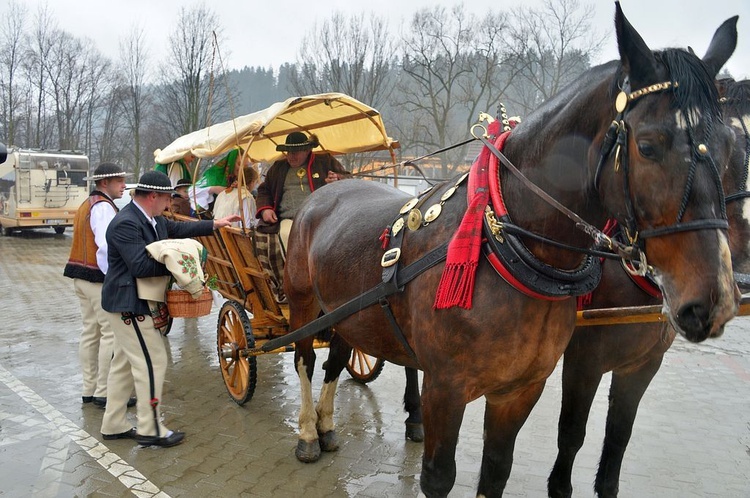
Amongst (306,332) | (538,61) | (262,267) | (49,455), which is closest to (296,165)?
(262,267)

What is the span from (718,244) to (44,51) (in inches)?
1344

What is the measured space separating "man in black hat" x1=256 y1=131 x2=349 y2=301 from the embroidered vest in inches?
51.6

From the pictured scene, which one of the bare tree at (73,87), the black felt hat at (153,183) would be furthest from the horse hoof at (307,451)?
the bare tree at (73,87)

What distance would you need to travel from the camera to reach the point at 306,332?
3.95 m

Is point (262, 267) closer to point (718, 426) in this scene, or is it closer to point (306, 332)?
point (306, 332)

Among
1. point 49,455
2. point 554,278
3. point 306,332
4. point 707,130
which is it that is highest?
point 707,130

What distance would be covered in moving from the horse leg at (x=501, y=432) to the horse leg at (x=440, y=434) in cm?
27

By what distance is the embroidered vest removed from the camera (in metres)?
5.13

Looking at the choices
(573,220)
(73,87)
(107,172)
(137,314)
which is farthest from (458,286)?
(73,87)

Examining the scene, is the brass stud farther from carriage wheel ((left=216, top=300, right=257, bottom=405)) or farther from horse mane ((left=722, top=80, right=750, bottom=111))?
carriage wheel ((left=216, top=300, right=257, bottom=405))

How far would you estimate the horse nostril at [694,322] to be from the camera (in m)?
1.77

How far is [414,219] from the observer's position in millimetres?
2941

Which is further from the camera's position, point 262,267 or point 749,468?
point 262,267

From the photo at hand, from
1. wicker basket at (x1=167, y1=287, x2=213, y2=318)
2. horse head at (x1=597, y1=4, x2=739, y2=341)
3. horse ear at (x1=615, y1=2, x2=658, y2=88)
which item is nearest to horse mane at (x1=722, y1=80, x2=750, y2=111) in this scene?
horse head at (x1=597, y1=4, x2=739, y2=341)
